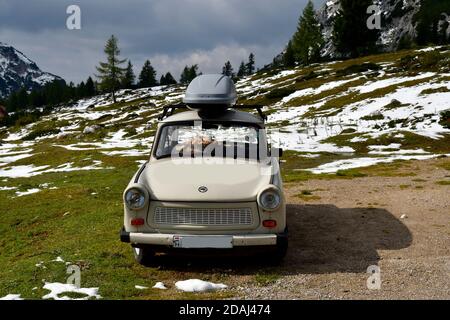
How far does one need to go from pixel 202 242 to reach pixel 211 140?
2966 millimetres

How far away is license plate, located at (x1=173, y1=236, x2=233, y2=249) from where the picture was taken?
24.7ft

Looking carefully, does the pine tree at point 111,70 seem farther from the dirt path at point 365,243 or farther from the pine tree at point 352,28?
the dirt path at point 365,243

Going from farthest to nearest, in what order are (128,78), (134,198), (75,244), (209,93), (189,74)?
(189,74) < (128,78) < (75,244) < (209,93) < (134,198)

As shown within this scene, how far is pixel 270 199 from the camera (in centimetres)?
784

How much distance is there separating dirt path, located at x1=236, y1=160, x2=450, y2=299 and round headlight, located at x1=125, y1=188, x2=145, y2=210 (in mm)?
2289

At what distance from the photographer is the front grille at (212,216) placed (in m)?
7.73

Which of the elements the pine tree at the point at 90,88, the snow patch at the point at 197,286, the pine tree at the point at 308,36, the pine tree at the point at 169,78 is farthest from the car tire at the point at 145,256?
the pine tree at the point at 169,78

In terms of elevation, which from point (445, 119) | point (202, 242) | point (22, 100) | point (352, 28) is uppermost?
point (352, 28)

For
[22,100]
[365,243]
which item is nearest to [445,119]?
[365,243]

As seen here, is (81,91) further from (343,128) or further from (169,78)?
(343,128)

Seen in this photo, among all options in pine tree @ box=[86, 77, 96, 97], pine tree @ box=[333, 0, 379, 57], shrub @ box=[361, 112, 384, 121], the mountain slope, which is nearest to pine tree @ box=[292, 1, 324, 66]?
pine tree @ box=[333, 0, 379, 57]

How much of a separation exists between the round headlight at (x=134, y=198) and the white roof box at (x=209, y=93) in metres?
2.74

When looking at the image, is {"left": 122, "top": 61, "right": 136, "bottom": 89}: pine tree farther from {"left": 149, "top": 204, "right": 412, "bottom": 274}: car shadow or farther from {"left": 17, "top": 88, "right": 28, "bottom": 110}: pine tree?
{"left": 149, "top": 204, "right": 412, "bottom": 274}: car shadow
